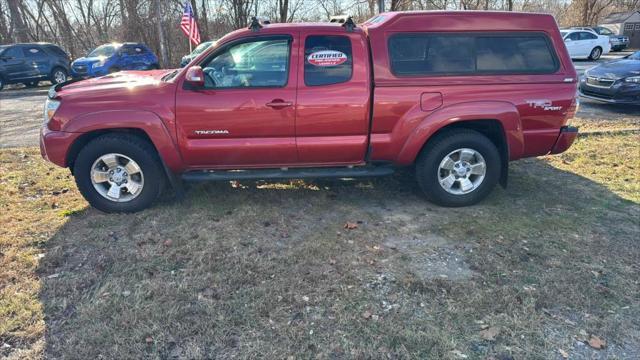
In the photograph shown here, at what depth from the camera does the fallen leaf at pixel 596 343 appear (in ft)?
8.61

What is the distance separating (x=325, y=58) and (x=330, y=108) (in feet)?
1.60

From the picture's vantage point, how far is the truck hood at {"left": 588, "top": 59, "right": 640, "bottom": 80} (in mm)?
9445

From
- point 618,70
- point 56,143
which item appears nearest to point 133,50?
point 56,143

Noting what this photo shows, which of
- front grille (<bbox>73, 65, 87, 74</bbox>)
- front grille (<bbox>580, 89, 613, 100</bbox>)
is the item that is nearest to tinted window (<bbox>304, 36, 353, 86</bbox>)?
front grille (<bbox>580, 89, 613, 100</bbox>)

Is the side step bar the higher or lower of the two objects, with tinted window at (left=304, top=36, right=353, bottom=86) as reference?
lower

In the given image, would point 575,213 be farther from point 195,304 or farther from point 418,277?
point 195,304

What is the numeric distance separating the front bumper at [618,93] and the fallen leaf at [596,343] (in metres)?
8.65

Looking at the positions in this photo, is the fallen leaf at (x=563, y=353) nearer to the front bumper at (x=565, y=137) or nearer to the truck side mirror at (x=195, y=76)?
the front bumper at (x=565, y=137)

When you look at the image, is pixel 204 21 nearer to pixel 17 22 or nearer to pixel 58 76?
pixel 17 22

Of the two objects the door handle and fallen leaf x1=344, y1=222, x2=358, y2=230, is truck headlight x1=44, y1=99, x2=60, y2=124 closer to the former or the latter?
the door handle

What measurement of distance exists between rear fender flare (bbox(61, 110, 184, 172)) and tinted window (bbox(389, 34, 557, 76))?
2.35 meters

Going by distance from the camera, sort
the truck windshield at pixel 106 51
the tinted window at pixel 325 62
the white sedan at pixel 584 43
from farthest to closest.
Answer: the white sedan at pixel 584 43 → the truck windshield at pixel 106 51 → the tinted window at pixel 325 62

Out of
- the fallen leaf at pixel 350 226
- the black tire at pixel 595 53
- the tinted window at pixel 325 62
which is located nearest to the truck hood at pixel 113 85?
the tinted window at pixel 325 62

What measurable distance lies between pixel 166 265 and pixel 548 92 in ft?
13.1
